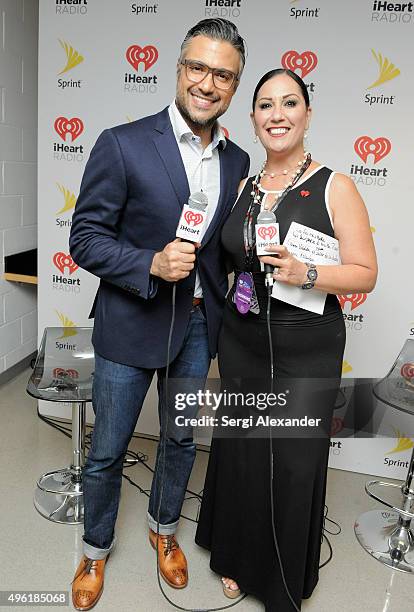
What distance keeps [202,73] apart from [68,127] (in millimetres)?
1364

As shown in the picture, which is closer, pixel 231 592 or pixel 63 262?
pixel 231 592

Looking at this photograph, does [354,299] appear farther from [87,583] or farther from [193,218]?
[87,583]

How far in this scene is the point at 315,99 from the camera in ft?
7.98

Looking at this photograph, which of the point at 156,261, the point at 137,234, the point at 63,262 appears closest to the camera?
the point at 156,261

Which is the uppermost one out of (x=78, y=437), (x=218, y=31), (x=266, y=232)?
(x=218, y=31)

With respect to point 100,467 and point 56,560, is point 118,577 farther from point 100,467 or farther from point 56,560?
point 100,467

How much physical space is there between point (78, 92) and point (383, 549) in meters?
2.42

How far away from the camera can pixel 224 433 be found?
1.84 meters

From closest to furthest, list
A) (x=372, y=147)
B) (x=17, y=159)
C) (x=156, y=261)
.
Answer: (x=156, y=261)
(x=372, y=147)
(x=17, y=159)

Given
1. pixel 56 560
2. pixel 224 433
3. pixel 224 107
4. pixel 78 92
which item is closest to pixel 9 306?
pixel 78 92

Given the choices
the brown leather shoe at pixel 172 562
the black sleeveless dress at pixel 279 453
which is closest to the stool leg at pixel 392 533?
the black sleeveless dress at pixel 279 453

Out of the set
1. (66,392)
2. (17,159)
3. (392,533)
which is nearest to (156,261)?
(66,392)

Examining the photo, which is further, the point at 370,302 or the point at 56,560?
the point at 370,302

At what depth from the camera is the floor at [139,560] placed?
1882 millimetres
